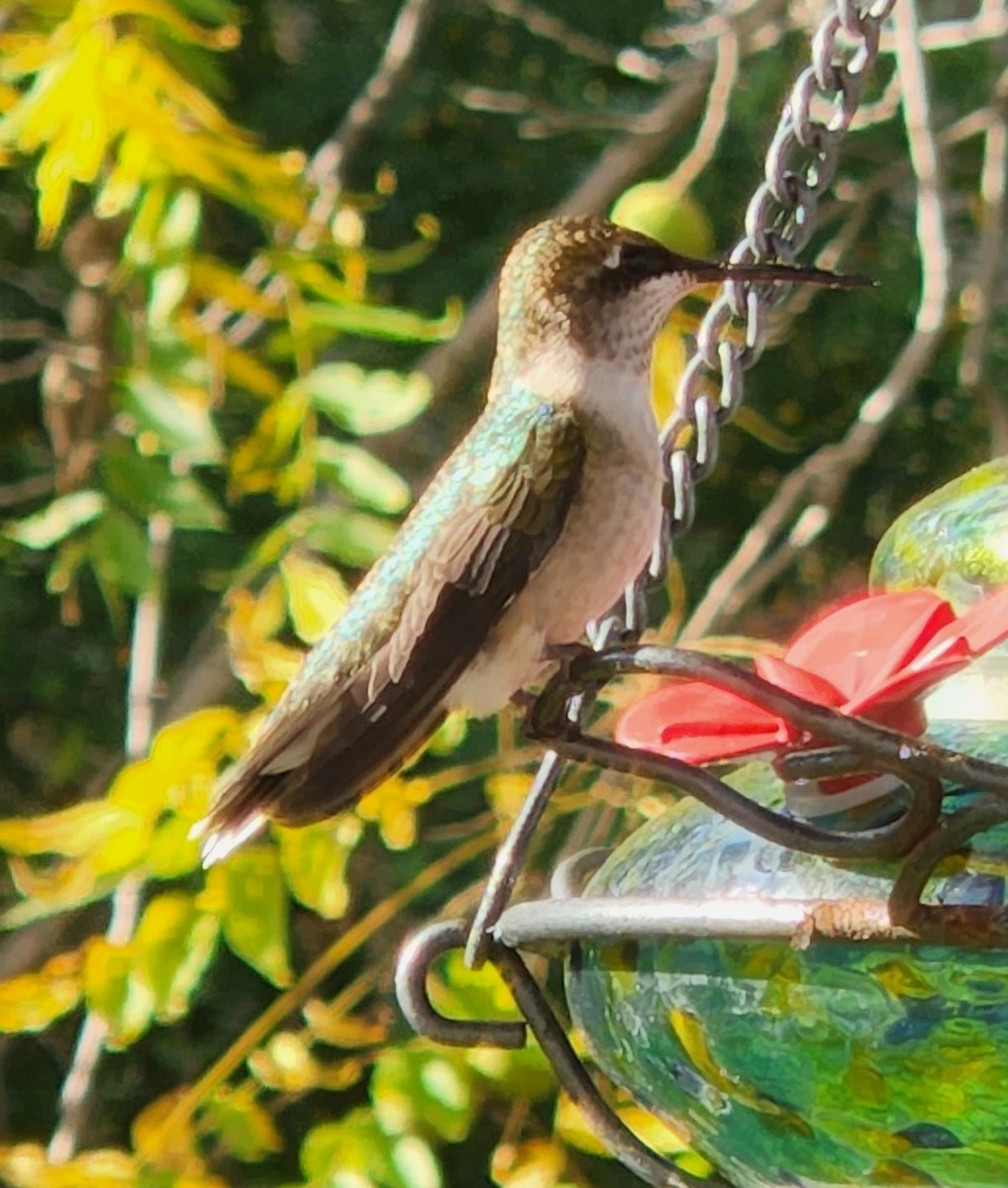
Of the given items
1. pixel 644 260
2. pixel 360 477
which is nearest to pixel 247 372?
pixel 360 477

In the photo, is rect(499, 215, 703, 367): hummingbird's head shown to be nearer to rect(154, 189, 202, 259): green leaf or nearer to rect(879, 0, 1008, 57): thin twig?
rect(154, 189, 202, 259): green leaf

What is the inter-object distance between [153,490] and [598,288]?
78 cm

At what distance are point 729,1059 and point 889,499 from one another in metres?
2.43

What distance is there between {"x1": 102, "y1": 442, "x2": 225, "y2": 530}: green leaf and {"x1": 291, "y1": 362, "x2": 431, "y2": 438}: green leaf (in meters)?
0.17

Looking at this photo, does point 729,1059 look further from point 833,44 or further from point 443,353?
point 443,353

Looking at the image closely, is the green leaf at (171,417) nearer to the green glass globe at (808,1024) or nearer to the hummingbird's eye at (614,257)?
the hummingbird's eye at (614,257)

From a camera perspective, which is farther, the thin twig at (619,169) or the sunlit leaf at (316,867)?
the thin twig at (619,169)

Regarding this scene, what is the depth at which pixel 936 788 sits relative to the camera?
815 millimetres

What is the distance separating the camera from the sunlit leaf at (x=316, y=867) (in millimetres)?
1625

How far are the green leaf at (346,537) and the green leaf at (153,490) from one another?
132mm

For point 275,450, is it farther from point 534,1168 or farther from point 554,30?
point 554,30

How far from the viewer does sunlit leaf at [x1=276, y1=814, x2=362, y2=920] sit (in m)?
1.62

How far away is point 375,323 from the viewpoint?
1.68m

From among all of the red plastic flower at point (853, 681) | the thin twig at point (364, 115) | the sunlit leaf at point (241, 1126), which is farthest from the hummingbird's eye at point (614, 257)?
the thin twig at point (364, 115)
